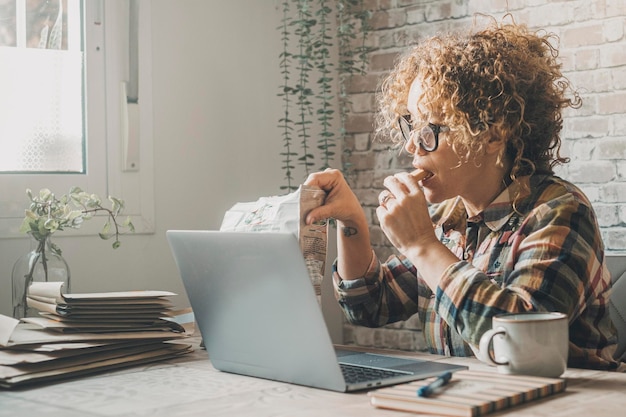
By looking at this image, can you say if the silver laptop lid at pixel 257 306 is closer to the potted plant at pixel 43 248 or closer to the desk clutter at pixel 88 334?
the desk clutter at pixel 88 334

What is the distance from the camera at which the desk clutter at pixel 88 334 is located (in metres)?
1.55

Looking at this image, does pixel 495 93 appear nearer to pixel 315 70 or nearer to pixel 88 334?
pixel 88 334

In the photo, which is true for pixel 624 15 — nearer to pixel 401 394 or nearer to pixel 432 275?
pixel 432 275

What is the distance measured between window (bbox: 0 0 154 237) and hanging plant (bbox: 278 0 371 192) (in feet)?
1.83

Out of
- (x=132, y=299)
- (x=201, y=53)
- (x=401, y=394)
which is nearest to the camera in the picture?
(x=401, y=394)

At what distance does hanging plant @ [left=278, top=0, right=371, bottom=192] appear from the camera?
336 cm

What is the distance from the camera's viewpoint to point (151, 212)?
3.04 meters

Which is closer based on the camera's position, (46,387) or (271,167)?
(46,387)

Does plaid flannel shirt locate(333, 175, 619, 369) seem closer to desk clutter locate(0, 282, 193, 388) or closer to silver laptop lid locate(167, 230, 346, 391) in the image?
silver laptop lid locate(167, 230, 346, 391)

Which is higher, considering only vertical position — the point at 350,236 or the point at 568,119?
the point at 568,119

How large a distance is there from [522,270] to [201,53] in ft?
6.34

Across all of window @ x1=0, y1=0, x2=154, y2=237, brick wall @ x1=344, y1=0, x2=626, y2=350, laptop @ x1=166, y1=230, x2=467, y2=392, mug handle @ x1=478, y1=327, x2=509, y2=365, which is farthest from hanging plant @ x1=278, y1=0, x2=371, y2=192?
mug handle @ x1=478, y1=327, x2=509, y2=365

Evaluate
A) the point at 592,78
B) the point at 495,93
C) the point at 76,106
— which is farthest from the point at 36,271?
the point at 592,78

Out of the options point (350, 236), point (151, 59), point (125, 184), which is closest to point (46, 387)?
point (350, 236)
